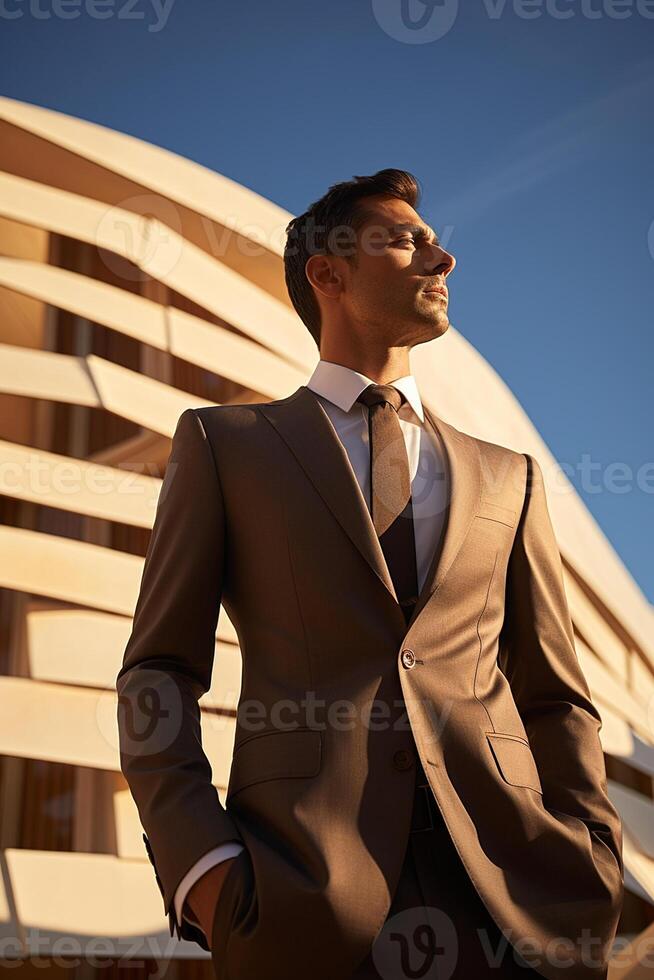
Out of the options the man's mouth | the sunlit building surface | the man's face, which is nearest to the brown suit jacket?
the man's face

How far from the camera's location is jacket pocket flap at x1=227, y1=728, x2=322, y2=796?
73.2 inches

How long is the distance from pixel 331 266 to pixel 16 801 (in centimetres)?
978

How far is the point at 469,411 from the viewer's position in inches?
674

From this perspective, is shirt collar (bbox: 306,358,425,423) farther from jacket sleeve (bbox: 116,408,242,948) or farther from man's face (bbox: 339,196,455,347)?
jacket sleeve (bbox: 116,408,242,948)

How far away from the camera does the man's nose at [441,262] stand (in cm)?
246

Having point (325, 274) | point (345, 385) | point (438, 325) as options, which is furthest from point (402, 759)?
point (325, 274)

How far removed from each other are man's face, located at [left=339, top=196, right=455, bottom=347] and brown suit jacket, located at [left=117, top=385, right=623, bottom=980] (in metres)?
0.27

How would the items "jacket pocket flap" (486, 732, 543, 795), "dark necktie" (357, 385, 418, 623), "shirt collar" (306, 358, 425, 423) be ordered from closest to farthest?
"jacket pocket flap" (486, 732, 543, 795), "dark necktie" (357, 385, 418, 623), "shirt collar" (306, 358, 425, 423)

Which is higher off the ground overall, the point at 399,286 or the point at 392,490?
the point at 399,286

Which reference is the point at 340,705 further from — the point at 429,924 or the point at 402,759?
the point at 429,924

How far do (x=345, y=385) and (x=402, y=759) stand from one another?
0.92m

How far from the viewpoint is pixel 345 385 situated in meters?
2.43

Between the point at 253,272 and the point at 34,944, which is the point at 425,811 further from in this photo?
the point at 253,272

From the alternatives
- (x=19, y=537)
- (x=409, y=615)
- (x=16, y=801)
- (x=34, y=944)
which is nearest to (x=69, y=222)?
(x=19, y=537)
